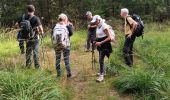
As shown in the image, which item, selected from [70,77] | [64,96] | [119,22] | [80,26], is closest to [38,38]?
[70,77]

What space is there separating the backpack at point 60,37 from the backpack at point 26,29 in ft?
2.34

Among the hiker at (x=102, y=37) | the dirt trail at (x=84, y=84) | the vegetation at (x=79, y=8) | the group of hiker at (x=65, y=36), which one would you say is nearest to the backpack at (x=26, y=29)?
the group of hiker at (x=65, y=36)

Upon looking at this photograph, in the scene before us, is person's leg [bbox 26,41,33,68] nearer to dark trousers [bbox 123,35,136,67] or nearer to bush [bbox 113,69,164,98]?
bush [bbox 113,69,164,98]

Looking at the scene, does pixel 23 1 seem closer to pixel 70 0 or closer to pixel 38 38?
pixel 70 0

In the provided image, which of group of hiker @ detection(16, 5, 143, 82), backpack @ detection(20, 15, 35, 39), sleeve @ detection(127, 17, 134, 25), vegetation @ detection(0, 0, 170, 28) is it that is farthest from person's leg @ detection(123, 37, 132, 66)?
vegetation @ detection(0, 0, 170, 28)

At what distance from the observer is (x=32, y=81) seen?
29.5 feet

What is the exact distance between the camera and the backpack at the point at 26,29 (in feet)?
36.3

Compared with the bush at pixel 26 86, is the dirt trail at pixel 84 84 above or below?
below

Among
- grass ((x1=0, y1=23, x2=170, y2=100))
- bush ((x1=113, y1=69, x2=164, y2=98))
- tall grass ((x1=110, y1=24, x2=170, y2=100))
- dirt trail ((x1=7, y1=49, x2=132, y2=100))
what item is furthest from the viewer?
dirt trail ((x1=7, y1=49, x2=132, y2=100))

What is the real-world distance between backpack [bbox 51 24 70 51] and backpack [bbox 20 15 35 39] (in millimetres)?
713

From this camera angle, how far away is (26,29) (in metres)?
11.1

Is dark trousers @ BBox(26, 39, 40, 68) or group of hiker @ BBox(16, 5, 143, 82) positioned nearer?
group of hiker @ BBox(16, 5, 143, 82)

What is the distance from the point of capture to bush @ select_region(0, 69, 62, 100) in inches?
334

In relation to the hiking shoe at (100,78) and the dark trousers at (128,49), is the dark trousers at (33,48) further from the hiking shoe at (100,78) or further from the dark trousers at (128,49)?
the dark trousers at (128,49)
